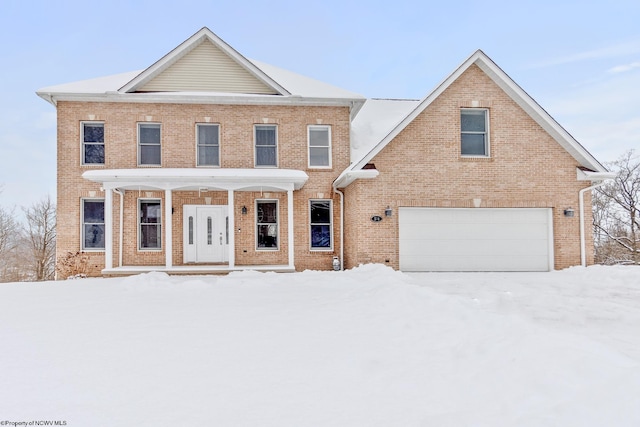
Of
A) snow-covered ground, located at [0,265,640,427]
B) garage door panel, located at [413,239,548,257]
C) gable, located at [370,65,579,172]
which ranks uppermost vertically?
gable, located at [370,65,579,172]

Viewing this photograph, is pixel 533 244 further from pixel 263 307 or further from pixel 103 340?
pixel 103 340

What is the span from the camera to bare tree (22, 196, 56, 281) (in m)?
27.7

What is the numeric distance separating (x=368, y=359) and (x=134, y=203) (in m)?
11.7

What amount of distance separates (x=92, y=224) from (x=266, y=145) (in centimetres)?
676

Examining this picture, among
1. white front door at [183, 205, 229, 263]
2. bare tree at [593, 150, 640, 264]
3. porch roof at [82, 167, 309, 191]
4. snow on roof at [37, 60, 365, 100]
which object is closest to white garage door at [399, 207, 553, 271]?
porch roof at [82, 167, 309, 191]

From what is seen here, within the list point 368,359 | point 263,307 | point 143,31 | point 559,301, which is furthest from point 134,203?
point 143,31

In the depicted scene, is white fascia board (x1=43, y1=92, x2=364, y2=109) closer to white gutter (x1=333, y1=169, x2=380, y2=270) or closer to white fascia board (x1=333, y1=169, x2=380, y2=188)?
white gutter (x1=333, y1=169, x2=380, y2=270)

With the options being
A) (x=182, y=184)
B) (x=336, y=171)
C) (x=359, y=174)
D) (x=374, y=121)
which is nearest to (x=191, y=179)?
(x=182, y=184)

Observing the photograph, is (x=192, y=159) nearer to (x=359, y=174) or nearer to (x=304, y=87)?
(x=304, y=87)

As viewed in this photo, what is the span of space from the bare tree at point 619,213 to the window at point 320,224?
65.6ft

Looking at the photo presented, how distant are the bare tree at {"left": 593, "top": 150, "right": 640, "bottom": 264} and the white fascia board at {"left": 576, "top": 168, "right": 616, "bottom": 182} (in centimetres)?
1461

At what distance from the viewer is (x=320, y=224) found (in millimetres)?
13734

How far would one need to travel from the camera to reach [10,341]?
15.7ft

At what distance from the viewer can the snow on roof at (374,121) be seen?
14.6 m
